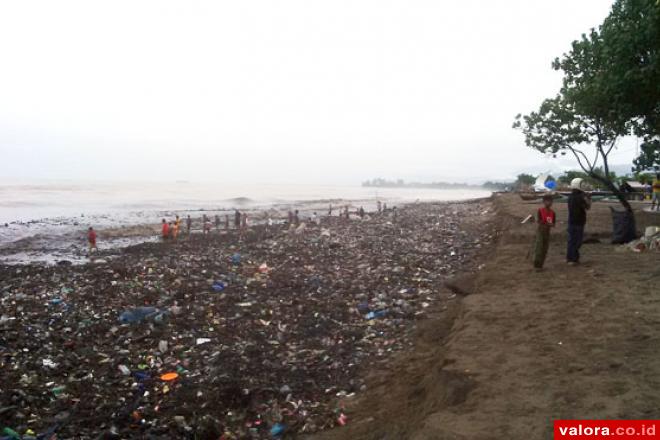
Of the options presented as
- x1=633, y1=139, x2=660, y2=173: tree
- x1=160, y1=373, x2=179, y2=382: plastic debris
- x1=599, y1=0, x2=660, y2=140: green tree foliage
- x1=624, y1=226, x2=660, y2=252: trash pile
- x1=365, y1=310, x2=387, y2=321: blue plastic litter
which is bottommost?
x1=160, y1=373, x2=179, y2=382: plastic debris

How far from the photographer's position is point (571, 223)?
7.80 m

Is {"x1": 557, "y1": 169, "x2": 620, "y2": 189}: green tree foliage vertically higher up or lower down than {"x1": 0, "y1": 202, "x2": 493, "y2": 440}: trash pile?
higher up

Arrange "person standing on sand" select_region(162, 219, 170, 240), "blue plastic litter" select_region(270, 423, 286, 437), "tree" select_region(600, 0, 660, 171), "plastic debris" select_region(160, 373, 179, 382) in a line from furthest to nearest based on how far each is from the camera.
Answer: "person standing on sand" select_region(162, 219, 170, 240) < "tree" select_region(600, 0, 660, 171) < "plastic debris" select_region(160, 373, 179, 382) < "blue plastic litter" select_region(270, 423, 286, 437)

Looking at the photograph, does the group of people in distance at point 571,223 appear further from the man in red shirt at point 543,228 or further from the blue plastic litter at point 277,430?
the blue plastic litter at point 277,430

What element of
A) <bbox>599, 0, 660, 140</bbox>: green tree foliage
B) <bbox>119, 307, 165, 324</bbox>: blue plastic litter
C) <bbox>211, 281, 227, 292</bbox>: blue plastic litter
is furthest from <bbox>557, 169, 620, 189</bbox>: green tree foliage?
<bbox>119, 307, 165, 324</bbox>: blue plastic litter

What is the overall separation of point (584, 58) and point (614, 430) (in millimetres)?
12429

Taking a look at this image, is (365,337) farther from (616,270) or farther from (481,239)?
(481,239)

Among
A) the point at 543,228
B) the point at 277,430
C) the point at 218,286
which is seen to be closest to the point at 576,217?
the point at 543,228

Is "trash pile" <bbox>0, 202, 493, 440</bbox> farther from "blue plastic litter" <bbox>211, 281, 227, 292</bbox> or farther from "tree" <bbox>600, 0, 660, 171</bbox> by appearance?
"tree" <bbox>600, 0, 660, 171</bbox>

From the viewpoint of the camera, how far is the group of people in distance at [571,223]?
766 centimetres

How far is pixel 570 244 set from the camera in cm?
791

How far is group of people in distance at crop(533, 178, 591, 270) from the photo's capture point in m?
7.66

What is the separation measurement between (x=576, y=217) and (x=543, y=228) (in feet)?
2.39

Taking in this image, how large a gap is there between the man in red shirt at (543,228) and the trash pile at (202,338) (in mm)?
1995
